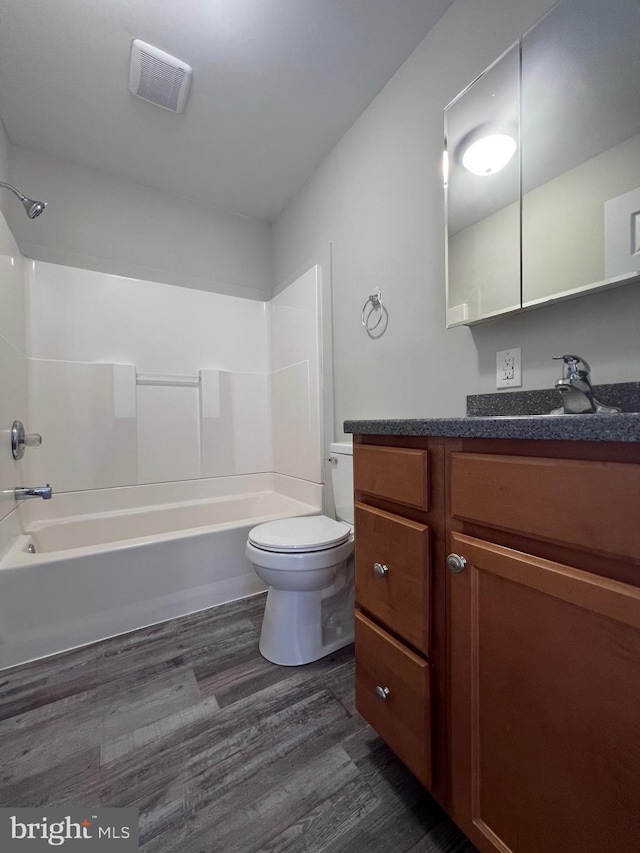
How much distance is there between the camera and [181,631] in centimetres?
158

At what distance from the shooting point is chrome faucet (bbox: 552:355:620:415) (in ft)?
2.75

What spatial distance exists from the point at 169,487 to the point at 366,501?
172cm

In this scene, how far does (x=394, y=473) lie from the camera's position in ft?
2.67

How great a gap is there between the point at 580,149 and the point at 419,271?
22.7 inches

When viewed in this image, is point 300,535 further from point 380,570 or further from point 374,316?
point 374,316

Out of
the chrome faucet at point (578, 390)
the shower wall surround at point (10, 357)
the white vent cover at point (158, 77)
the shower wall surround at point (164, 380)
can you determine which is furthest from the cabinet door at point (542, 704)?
the white vent cover at point (158, 77)

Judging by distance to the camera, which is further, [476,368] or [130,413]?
[130,413]

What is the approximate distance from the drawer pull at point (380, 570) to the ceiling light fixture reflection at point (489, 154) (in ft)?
4.06

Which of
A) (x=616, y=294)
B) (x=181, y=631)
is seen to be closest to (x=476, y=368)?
(x=616, y=294)

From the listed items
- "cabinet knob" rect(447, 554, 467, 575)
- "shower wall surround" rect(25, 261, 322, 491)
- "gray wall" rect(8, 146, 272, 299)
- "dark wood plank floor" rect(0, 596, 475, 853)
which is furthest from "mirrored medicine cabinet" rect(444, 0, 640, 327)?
"gray wall" rect(8, 146, 272, 299)

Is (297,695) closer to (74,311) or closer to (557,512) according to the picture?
(557,512)

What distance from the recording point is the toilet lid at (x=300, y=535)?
4.23ft

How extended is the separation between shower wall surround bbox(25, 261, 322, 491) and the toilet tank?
36 cm

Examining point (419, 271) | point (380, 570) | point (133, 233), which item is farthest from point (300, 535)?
point (133, 233)
